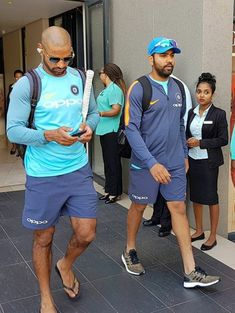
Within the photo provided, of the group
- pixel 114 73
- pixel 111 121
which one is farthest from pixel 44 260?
pixel 114 73

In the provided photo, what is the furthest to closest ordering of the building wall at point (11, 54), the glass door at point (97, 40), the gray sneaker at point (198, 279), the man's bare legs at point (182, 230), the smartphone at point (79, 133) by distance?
the building wall at point (11, 54) → the glass door at point (97, 40) → the man's bare legs at point (182, 230) → the gray sneaker at point (198, 279) → the smartphone at point (79, 133)

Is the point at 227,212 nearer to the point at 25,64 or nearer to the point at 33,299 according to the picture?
the point at 33,299

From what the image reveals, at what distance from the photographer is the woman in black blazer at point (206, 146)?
356 cm

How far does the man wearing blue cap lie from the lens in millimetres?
2967

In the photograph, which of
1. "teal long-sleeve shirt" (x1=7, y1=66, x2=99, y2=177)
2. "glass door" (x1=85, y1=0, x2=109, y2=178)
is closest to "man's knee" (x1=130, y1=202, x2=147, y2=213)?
"teal long-sleeve shirt" (x1=7, y1=66, x2=99, y2=177)

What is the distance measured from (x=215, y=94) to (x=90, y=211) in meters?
1.91

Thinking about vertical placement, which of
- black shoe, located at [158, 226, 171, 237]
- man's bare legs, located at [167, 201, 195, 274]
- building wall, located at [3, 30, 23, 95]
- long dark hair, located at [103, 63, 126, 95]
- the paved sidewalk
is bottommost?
the paved sidewalk

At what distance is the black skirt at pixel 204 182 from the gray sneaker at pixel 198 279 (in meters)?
0.83

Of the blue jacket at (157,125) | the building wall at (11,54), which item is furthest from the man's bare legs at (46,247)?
the building wall at (11,54)

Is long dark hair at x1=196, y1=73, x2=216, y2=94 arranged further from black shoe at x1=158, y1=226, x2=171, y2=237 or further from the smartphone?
the smartphone

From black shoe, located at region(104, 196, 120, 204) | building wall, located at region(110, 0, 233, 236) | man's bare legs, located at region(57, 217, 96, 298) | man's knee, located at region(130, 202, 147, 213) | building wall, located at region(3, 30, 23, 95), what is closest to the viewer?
man's bare legs, located at region(57, 217, 96, 298)

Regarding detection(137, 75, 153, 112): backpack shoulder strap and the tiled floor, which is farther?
detection(137, 75, 153, 112): backpack shoulder strap

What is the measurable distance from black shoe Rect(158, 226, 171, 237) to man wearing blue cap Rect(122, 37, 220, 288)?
93 cm

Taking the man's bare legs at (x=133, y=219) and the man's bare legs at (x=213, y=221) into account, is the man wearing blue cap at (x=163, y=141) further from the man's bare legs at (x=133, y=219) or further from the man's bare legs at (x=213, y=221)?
the man's bare legs at (x=213, y=221)
